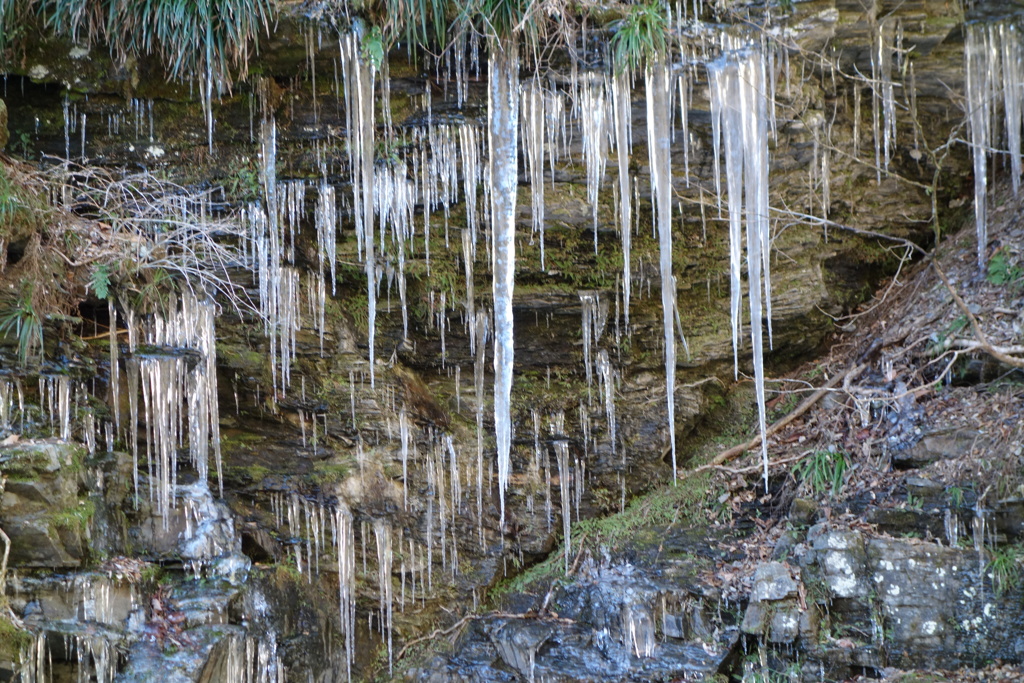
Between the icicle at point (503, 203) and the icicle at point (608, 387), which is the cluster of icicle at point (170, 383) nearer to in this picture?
the icicle at point (503, 203)

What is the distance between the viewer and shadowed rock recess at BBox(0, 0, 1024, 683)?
18.6 ft

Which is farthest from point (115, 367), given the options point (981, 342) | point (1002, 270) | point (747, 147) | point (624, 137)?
point (1002, 270)

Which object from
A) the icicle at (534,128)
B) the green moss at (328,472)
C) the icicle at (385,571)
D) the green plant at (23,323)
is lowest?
the icicle at (385,571)

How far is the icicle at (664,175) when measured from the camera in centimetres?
557

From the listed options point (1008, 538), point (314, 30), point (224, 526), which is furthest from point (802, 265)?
point (224, 526)

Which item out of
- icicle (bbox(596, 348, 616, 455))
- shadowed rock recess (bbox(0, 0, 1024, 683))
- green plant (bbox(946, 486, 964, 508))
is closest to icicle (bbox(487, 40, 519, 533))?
shadowed rock recess (bbox(0, 0, 1024, 683))

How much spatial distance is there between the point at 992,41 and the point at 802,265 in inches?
91.9

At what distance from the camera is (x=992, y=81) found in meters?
6.64

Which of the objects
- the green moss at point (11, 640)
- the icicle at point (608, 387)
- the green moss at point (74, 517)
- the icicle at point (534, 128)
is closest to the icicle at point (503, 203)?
the icicle at point (534, 128)

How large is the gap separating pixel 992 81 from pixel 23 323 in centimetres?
769

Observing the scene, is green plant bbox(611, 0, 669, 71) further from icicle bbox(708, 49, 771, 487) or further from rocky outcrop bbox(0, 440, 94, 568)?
rocky outcrop bbox(0, 440, 94, 568)

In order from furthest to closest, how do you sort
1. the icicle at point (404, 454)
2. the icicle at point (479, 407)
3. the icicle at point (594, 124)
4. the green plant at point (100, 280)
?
the icicle at point (479, 407)
the icicle at point (404, 454)
the icicle at point (594, 124)
the green plant at point (100, 280)

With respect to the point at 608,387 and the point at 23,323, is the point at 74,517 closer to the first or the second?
the point at 23,323

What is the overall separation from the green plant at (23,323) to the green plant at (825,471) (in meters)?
5.98
